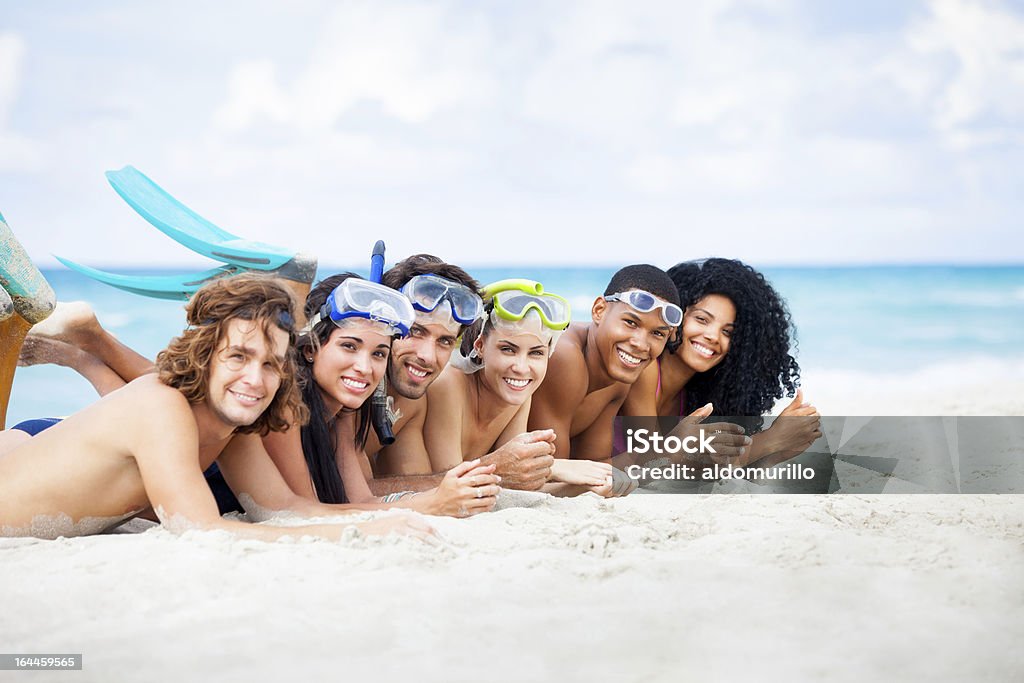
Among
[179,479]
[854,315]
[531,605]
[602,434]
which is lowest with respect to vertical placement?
[531,605]

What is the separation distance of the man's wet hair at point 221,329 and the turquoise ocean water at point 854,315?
45.7ft

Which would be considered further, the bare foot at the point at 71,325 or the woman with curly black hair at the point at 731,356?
the bare foot at the point at 71,325

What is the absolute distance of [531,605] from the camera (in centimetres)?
306

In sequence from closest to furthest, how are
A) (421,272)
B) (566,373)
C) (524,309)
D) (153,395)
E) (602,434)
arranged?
(153,395), (421,272), (524,309), (566,373), (602,434)

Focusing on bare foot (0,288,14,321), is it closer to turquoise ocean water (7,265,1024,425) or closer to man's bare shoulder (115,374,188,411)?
man's bare shoulder (115,374,188,411)

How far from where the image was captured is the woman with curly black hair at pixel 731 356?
5906mm

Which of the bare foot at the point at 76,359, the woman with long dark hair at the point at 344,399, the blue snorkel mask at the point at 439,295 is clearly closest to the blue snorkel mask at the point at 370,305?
the woman with long dark hair at the point at 344,399

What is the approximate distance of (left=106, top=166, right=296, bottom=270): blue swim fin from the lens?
580 cm

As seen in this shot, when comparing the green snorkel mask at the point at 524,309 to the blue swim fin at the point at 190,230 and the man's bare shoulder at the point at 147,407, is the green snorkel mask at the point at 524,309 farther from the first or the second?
the man's bare shoulder at the point at 147,407

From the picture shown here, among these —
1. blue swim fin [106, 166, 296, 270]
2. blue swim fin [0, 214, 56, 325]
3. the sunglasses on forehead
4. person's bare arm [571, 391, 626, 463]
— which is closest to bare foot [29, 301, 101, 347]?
blue swim fin [106, 166, 296, 270]

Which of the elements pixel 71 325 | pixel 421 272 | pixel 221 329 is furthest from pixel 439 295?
pixel 71 325

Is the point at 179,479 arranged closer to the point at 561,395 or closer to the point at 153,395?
the point at 153,395

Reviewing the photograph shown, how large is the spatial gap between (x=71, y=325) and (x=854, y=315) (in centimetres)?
2392

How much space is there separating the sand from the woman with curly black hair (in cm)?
201
